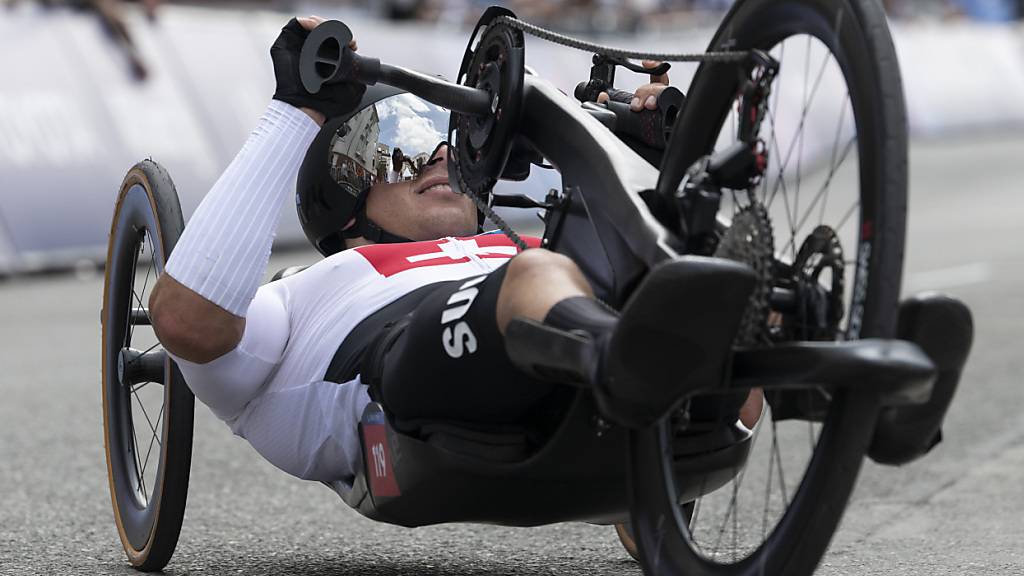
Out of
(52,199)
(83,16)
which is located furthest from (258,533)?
(83,16)

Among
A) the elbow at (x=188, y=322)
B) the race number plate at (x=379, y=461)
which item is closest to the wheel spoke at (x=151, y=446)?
the elbow at (x=188, y=322)

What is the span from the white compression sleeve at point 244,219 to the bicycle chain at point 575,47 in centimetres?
38

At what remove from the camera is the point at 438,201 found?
12.8 ft

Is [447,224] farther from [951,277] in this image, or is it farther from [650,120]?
[951,277]

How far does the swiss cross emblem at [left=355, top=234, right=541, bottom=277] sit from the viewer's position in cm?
370

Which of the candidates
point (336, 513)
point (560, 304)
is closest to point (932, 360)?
point (560, 304)

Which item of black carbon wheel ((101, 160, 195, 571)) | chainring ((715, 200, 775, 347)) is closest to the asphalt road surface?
black carbon wheel ((101, 160, 195, 571))

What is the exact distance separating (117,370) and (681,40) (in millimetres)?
15001

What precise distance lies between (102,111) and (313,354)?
8357 mm

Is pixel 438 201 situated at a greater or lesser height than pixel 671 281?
lesser

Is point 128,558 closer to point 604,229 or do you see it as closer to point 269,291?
point 269,291

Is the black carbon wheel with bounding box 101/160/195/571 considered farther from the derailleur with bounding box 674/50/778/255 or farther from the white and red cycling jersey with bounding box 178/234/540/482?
the derailleur with bounding box 674/50/778/255

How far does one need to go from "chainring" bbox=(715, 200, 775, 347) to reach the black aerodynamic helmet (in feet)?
4.33

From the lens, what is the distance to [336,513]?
4797 millimetres
